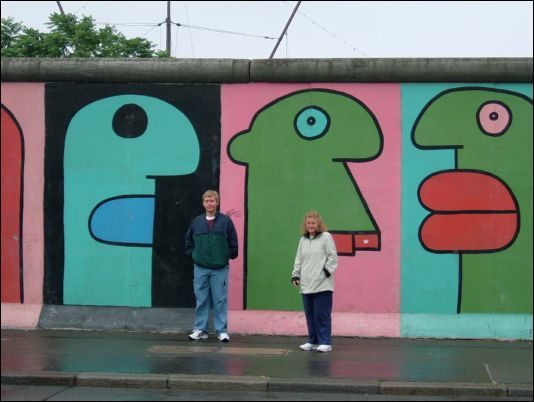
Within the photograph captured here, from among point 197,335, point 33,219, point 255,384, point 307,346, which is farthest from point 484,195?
point 33,219

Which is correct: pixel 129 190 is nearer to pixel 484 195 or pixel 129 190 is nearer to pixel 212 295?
pixel 212 295

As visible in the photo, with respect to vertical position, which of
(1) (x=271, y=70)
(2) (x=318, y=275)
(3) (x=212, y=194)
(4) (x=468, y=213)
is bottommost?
(2) (x=318, y=275)

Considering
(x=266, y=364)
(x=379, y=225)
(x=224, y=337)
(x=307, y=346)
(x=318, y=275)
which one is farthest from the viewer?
(x=379, y=225)

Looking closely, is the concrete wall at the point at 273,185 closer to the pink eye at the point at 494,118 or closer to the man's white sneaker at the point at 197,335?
the pink eye at the point at 494,118

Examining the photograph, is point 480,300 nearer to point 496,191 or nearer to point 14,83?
point 496,191

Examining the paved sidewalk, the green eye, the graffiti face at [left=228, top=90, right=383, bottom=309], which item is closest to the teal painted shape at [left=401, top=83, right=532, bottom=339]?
the paved sidewalk

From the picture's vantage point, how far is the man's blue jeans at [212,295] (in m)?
9.88

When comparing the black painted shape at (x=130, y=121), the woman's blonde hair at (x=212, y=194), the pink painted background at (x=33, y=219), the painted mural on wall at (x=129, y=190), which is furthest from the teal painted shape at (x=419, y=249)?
the pink painted background at (x=33, y=219)

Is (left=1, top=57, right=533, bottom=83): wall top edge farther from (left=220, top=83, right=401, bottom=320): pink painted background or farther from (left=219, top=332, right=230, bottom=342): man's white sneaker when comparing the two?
(left=219, top=332, right=230, bottom=342): man's white sneaker

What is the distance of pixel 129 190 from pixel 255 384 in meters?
3.85

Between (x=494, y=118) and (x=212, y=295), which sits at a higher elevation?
(x=494, y=118)

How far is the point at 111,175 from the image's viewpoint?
10.5 meters

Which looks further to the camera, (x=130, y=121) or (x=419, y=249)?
(x=130, y=121)

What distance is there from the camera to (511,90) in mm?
10102
